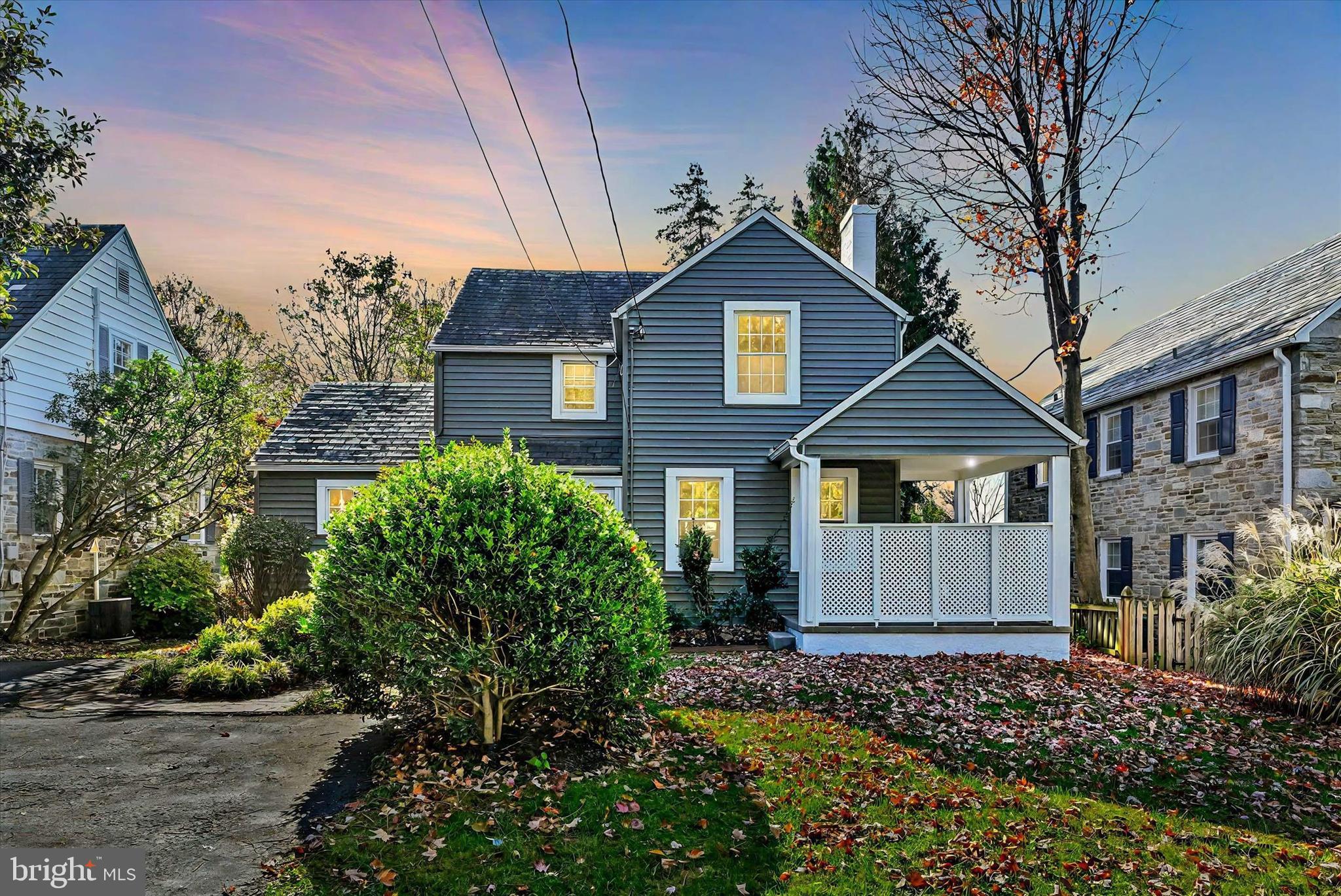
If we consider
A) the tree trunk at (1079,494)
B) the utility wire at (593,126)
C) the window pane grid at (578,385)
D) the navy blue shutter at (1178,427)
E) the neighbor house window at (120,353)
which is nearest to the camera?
the utility wire at (593,126)

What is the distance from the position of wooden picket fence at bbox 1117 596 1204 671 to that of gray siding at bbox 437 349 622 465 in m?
9.08

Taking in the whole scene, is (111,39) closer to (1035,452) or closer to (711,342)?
(711,342)

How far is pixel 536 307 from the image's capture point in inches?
683

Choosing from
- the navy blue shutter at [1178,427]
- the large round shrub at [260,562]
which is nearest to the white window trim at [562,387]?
the large round shrub at [260,562]

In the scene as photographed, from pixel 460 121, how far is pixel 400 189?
189 cm

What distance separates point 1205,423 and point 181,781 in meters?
17.3

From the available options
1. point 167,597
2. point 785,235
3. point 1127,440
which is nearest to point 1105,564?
point 1127,440

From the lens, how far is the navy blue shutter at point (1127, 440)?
18.4 meters

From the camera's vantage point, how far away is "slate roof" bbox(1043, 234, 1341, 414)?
14.6m

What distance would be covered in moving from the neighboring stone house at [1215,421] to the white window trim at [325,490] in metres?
15.2

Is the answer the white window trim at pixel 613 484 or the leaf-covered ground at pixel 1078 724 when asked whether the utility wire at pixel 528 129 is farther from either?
the leaf-covered ground at pixel 1078 724

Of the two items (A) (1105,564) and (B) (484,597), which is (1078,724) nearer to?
(B) (484,597)

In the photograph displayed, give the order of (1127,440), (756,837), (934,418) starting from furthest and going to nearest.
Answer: (1127,440), (934,418), (756,837)

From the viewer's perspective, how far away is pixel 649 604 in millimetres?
6699
